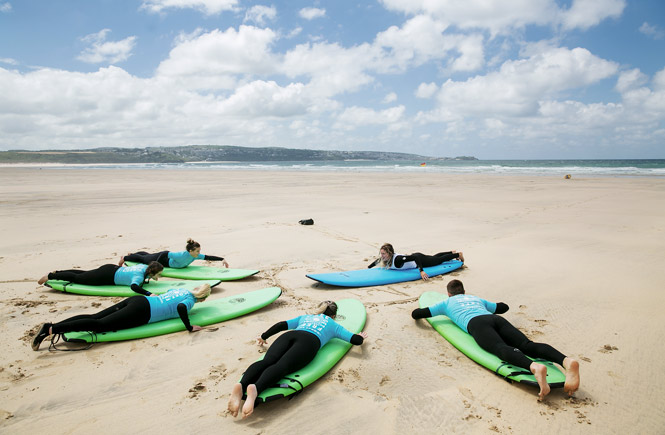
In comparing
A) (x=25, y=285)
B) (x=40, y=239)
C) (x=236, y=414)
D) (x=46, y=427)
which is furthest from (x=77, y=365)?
(x=40, y=239)

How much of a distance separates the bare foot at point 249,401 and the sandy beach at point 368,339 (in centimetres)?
16

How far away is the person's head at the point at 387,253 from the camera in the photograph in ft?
21.0

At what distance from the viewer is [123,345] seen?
13.8 ft

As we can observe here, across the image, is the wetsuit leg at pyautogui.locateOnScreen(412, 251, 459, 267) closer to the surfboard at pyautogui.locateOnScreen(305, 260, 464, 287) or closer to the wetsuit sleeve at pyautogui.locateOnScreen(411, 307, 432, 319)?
the surfboard at pyautogui.locateOnScreen(305, 260, 464, 287)

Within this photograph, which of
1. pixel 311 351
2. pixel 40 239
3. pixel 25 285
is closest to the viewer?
pixel 311 351

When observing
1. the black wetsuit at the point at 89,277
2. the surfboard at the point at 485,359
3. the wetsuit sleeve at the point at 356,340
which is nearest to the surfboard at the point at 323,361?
the wetsuit sleeve at the point at 356,340

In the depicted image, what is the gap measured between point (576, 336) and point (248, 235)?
732 cm

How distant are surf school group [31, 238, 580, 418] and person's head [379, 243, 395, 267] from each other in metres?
0.02

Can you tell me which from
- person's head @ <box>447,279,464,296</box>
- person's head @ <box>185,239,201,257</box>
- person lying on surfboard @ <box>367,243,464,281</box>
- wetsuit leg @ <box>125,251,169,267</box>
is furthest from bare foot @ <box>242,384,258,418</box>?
wetsuit leg @ <box>125,251,169,267</box>

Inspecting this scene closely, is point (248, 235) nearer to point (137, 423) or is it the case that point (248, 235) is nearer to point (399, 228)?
point (399, 228)

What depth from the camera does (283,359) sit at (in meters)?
3.43

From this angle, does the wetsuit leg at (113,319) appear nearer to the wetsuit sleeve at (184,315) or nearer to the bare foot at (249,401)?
the wetsuit sleeve at (184,315)

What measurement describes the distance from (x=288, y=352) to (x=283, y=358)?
95 mm

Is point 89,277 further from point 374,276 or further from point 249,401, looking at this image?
point 374,276
